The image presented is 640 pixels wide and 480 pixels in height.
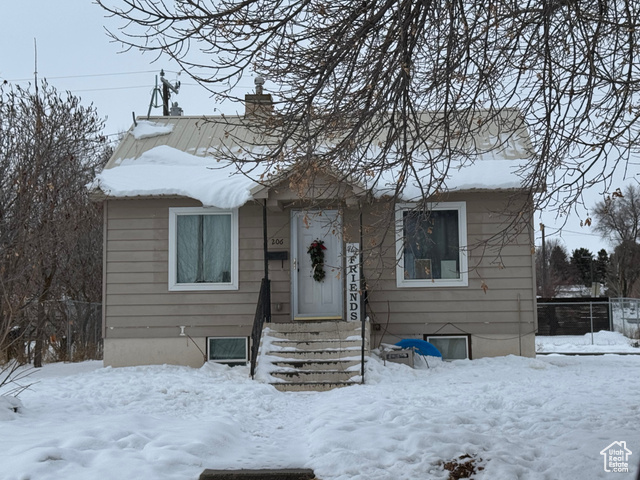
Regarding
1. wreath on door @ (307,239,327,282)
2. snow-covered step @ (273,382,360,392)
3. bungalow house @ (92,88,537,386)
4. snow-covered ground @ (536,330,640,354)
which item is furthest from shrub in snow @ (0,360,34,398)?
snow-covered ground @ (536,330,640,354)

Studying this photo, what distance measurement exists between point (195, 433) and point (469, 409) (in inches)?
131

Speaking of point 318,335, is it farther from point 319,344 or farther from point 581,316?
point 581,316

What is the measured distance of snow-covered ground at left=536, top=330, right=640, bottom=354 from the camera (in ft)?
64.3

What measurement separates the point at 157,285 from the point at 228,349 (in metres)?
1.87

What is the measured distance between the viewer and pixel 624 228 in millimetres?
44281

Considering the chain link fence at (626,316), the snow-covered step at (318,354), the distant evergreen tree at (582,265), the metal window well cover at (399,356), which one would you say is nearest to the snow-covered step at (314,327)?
the snow-covered step at (318,354)

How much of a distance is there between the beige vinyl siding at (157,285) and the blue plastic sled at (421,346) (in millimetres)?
2738

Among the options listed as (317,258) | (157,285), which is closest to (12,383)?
(157,285)

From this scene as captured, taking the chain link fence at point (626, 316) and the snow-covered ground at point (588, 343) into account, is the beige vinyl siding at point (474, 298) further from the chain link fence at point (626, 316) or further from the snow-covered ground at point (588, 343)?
the chain link fence at point (626, 316)

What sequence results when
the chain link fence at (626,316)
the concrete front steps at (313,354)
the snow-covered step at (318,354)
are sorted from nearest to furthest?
the concrete front steps at (313,354)
the snow-covered step at (318,354)
the chain link fence at (626,316)

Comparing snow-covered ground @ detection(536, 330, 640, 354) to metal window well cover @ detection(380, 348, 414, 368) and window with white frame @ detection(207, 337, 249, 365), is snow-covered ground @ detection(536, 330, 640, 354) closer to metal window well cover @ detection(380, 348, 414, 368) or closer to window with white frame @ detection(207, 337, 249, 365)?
metal window well cover @ detection(380, 348, 414, 368)

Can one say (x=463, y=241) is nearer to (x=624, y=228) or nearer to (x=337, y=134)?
(x=337, y=134)

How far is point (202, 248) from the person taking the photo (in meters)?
13.6

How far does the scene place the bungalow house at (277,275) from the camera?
13289 millimetres
